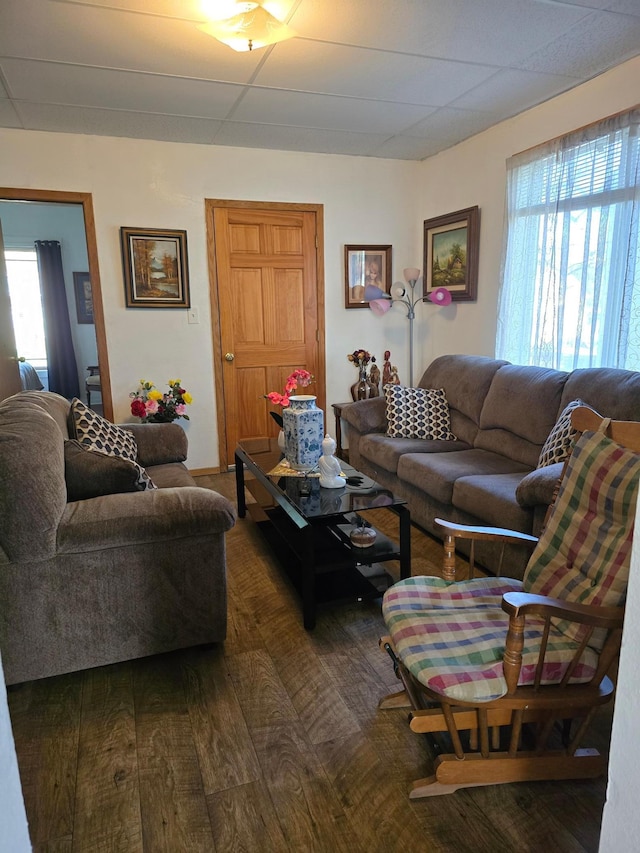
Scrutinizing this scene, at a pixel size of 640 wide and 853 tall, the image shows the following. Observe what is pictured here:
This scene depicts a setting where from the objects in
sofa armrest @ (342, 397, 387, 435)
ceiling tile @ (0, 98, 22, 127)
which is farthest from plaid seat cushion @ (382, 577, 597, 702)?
ceiling tile @ (0, 98, 22, 127)

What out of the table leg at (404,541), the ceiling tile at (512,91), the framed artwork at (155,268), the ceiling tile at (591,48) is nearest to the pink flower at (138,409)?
the framed artwork at (155,268)

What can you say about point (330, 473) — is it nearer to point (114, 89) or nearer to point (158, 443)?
point (158, 443)

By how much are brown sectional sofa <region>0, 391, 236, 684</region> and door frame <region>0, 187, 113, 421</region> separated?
82.6 inches

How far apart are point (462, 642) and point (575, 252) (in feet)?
8.52

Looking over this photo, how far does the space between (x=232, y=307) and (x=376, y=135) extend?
1.68 m

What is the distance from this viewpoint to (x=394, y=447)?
139 inches

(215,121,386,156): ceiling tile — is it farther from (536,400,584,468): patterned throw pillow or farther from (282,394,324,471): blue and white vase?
(536,400,584,468): patterned throw pillow

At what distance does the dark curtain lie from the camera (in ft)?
21.7

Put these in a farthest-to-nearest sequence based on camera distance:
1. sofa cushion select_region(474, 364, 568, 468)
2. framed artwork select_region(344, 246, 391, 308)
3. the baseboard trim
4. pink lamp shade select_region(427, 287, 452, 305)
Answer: framed artwork select_region(344, 246, 391, 308) → the baseboard trim → pink lamp shade select_region(427, 287, 452, 305) → sofa cushion select_region(474, 364, 568, 468)

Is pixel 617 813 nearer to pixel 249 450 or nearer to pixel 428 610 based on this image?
pixel 428 610

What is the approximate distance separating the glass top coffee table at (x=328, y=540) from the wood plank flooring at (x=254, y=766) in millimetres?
256

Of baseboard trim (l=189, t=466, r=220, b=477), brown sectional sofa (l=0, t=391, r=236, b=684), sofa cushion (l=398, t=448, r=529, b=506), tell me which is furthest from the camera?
baseboard trim (l=189, t=466, r=220, b=477)

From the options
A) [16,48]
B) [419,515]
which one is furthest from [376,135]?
[419,515]

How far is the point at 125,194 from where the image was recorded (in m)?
3.99
